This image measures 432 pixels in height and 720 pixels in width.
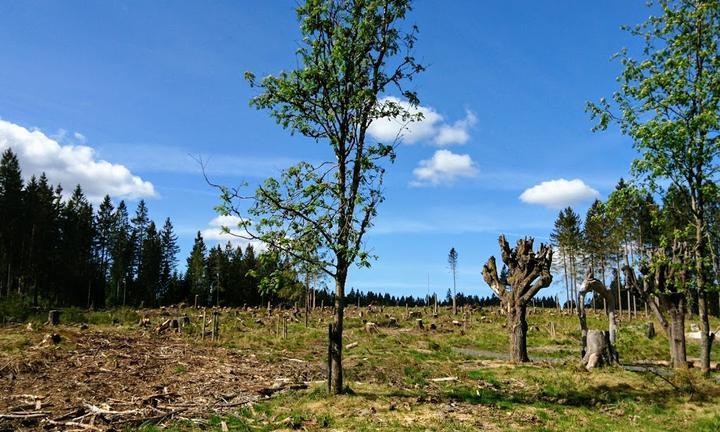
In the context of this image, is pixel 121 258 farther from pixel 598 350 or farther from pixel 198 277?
pixel 598 350

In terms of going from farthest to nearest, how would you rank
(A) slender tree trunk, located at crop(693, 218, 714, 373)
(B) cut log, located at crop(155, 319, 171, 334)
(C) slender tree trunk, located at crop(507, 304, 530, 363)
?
(B) cut log, located at crop(155, 319, 171, 334) < (C) slender tree trunk, located at crop(507, 304, 530, 363) < (A) slender tree trunk, located at crop(693, 218, 714, 373)

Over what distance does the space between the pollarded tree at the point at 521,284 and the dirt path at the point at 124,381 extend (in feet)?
26.7

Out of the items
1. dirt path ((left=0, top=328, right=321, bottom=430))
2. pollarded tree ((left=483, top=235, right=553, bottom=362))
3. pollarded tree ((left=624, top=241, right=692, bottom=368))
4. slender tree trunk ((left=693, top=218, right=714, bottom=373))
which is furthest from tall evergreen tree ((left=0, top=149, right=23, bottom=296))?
slender tree trunk ((left=693, top=218, right=714, bottom=373))

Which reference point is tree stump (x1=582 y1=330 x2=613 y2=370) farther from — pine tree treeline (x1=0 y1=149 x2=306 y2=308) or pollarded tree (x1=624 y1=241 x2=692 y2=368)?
pine tree treeline (x1=0 y1=149 x2=306 y2=308)

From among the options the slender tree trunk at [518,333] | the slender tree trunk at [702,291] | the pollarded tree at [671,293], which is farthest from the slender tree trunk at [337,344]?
the slender tree trunk at [702,291]

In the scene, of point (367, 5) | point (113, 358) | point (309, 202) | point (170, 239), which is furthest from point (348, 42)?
point (170, 239)

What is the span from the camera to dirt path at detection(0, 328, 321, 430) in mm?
10742

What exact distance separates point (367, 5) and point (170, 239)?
285ft

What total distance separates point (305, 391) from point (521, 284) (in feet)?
36.4

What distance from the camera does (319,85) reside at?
13031mm

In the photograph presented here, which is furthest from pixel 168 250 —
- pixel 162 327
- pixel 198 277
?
pixel 162 327

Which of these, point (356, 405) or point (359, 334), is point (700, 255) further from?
point (359, 334)

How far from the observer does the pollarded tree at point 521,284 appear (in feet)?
65.3

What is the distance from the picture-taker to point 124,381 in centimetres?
1375
